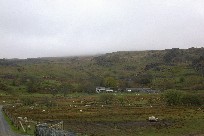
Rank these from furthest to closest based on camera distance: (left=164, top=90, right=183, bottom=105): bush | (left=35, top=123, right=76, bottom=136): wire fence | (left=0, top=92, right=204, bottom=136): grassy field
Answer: (left=164, top=90, right=183, bottom=105): bush → (left=0, top=92, right=204, bottom=136): grassy field → (left=35, top=123, right=76, bottom=136): wire fence

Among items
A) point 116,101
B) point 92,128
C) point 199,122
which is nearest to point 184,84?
point 116,101

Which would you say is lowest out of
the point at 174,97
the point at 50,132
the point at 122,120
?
the point at 122,120

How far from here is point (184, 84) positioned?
176 m

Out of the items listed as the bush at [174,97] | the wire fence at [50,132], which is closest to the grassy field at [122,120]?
the bush at [174,97]

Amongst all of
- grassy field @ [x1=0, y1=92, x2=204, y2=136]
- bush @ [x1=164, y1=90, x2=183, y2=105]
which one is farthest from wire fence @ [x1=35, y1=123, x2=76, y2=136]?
bush @ [x1=164, y1=90, x2=183, y2=105]

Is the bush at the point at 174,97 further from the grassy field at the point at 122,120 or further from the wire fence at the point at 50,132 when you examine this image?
the wire fence at the point at 50,132

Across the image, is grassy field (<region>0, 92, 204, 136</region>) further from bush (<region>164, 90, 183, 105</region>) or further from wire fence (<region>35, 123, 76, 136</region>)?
wire fence (<region>35, 123, 76, 136</region>)

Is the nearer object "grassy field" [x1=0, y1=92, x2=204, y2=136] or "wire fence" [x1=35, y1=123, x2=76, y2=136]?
"wire fence" [x1=35, y1=123, x2=76, y2=136]

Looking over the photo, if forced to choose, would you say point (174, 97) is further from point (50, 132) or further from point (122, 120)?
point (50, 132)

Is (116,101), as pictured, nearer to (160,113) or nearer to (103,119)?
(160,113)

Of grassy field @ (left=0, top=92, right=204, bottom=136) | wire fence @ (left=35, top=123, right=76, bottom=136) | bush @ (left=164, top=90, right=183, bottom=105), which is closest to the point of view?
wire fence @ (left=35, top=123, right=76, bottom=136)

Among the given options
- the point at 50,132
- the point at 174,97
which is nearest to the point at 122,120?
the point at 174,97

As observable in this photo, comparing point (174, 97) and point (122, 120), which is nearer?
point (122, 120)

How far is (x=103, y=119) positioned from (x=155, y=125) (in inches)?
515
